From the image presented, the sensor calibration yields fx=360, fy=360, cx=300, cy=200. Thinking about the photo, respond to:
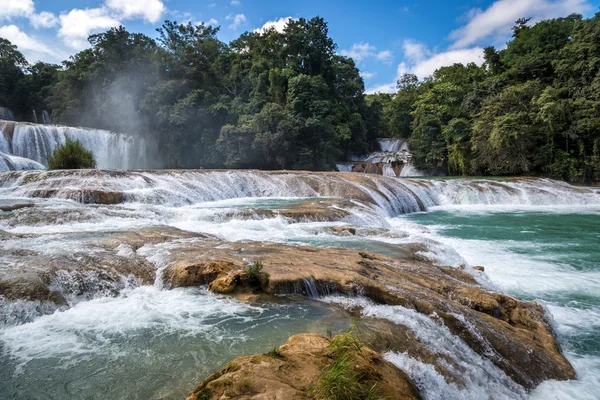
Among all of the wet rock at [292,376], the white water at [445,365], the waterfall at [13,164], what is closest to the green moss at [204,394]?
the wet rock at [292,376]

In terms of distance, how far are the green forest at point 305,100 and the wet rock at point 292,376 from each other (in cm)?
2379

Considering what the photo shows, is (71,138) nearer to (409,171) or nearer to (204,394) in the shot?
(204,394)

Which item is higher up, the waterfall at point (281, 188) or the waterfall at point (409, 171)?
the waterfall at point (409, 171)

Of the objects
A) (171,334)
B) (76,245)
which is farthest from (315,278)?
(76,245)

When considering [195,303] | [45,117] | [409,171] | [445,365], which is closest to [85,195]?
[195,303]

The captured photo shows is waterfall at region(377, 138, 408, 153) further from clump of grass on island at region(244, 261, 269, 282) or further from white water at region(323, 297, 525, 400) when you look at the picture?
white water at region(323, 297, 525, 400)

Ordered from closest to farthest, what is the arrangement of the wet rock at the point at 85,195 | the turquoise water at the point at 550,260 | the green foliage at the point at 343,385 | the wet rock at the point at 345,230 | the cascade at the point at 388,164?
the green foliage at the point at 343,385 < the turquoise water at the point at 550,260 < the wet rock at the point at 345,230 < the wet rock at the point at 85,195 < the cascade at the point at 388,164

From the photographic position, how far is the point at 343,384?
2.04 meters

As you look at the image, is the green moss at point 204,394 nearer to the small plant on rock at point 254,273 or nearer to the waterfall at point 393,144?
the small plant on rock at point 254,273

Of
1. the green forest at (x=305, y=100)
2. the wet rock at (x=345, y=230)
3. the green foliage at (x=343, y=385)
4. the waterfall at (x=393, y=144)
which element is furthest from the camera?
the waterfall at (x=393, y=144)

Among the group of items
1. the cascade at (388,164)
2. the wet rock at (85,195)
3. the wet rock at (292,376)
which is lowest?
the wet rock at (292,376)

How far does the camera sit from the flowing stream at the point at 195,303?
2.93m

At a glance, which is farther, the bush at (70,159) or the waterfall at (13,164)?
the waterfall at (13,164)

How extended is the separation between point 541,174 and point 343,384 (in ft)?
92.5
